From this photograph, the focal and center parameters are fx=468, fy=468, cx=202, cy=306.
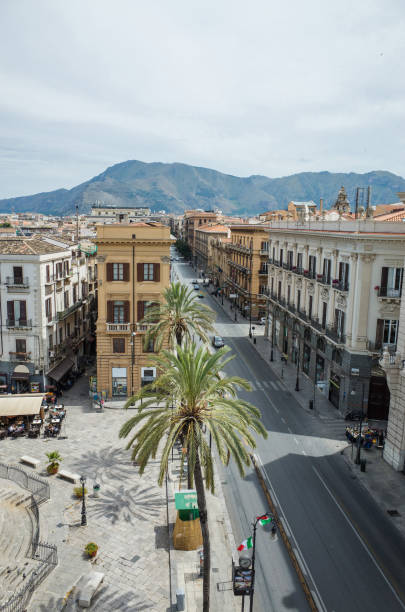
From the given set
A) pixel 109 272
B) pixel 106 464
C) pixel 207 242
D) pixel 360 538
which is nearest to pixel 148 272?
pixel 109 272

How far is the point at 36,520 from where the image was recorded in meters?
25.8

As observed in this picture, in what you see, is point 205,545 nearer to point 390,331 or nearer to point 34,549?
point 34,549

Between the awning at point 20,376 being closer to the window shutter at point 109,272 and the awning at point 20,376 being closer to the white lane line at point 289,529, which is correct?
the window shutter at point 109,272

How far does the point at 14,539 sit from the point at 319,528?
53.7ft

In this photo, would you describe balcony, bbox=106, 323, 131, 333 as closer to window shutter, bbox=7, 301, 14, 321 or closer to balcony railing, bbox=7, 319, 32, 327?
balcony railing, bbox=7, 319, 32, 327

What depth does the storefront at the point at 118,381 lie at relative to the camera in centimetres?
4512

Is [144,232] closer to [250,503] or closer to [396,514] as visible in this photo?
[250,503]

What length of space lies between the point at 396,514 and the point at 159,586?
14587mm

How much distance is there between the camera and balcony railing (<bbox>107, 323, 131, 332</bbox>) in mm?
44094

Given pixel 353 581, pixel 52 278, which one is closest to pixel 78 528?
pixel 353 581

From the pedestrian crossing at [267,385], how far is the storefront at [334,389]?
5.27 metres

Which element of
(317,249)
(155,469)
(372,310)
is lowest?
(155,469)

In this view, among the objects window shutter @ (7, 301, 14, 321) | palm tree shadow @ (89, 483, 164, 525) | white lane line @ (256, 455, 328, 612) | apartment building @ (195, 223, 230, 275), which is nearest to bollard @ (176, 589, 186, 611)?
white lane line @ (256, 455, 328, 612)

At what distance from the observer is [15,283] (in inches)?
1715
